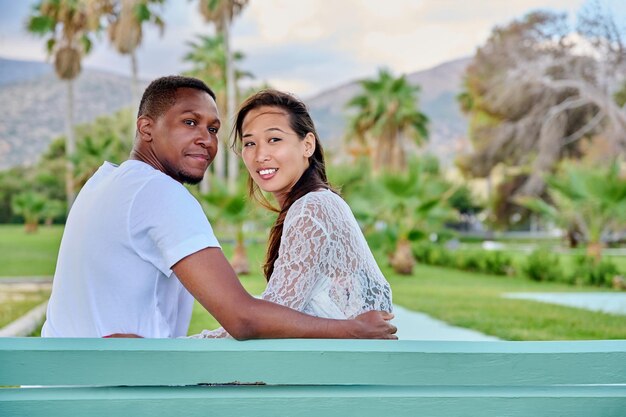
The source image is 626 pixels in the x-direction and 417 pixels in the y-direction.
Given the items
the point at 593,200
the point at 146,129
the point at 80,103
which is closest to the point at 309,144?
the point at 146,129

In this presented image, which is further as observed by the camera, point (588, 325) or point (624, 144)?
point (624, 144)

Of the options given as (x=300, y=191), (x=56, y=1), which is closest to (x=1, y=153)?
(x=56, y=1)

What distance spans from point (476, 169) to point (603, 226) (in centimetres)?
2848

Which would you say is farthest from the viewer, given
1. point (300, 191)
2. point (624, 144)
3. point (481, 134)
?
point (481, 134)

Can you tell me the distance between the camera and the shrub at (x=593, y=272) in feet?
49.0

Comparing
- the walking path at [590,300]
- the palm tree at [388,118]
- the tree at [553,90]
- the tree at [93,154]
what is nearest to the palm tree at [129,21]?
the tree at [93,154]

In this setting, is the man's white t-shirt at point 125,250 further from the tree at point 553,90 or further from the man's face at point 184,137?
the tree at point 553,90

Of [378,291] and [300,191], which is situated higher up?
[300,191]

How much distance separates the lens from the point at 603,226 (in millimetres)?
15562

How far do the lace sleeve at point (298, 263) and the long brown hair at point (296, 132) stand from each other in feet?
0.84

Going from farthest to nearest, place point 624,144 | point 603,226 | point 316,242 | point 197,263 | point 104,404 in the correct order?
point 624,144, point 603,226, point 316,242, point 197,263, point 104,404

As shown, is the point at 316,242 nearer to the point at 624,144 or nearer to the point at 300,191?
the point at 300,191

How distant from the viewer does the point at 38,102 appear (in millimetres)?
88375

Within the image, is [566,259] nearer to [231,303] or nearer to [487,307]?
[487,307]
